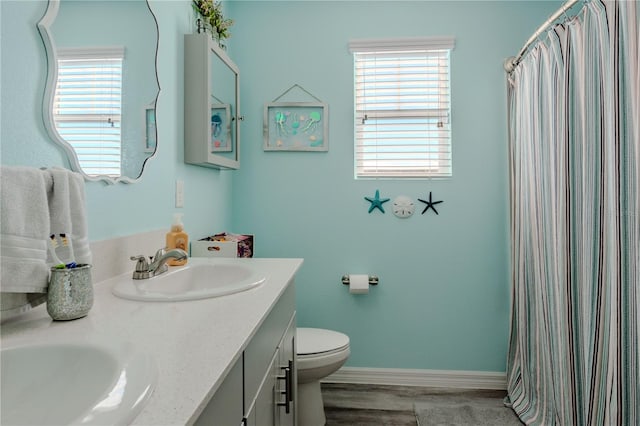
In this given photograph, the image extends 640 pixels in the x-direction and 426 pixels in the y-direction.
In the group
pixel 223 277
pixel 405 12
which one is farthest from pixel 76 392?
pixel 405 12

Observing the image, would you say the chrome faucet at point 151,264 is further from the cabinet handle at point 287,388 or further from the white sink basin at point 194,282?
the cabinet handle at point 287,388

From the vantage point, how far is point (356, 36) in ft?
7.73

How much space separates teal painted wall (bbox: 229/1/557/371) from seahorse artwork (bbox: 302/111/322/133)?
0.27 feet

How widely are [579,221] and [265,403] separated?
1.28 m

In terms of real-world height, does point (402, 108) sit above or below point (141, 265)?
above

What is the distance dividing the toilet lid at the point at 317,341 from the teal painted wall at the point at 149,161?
74 cm

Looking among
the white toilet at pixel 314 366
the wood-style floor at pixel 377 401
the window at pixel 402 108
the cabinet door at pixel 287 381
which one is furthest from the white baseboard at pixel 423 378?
the window at pixel 402 108

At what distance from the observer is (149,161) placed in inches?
56.6

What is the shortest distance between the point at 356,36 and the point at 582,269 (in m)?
1.76

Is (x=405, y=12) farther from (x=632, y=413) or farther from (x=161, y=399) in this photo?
(x=161, y=399)

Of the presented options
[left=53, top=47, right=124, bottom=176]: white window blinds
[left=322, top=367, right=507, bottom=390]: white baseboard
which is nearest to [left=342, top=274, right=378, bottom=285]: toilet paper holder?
[left=322, top=367, right=507, bottom=390]: white baseboard

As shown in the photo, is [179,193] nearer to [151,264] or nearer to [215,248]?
[215,248]

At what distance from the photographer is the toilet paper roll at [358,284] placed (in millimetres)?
2248

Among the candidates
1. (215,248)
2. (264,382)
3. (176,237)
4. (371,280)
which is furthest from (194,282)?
(371,280)
